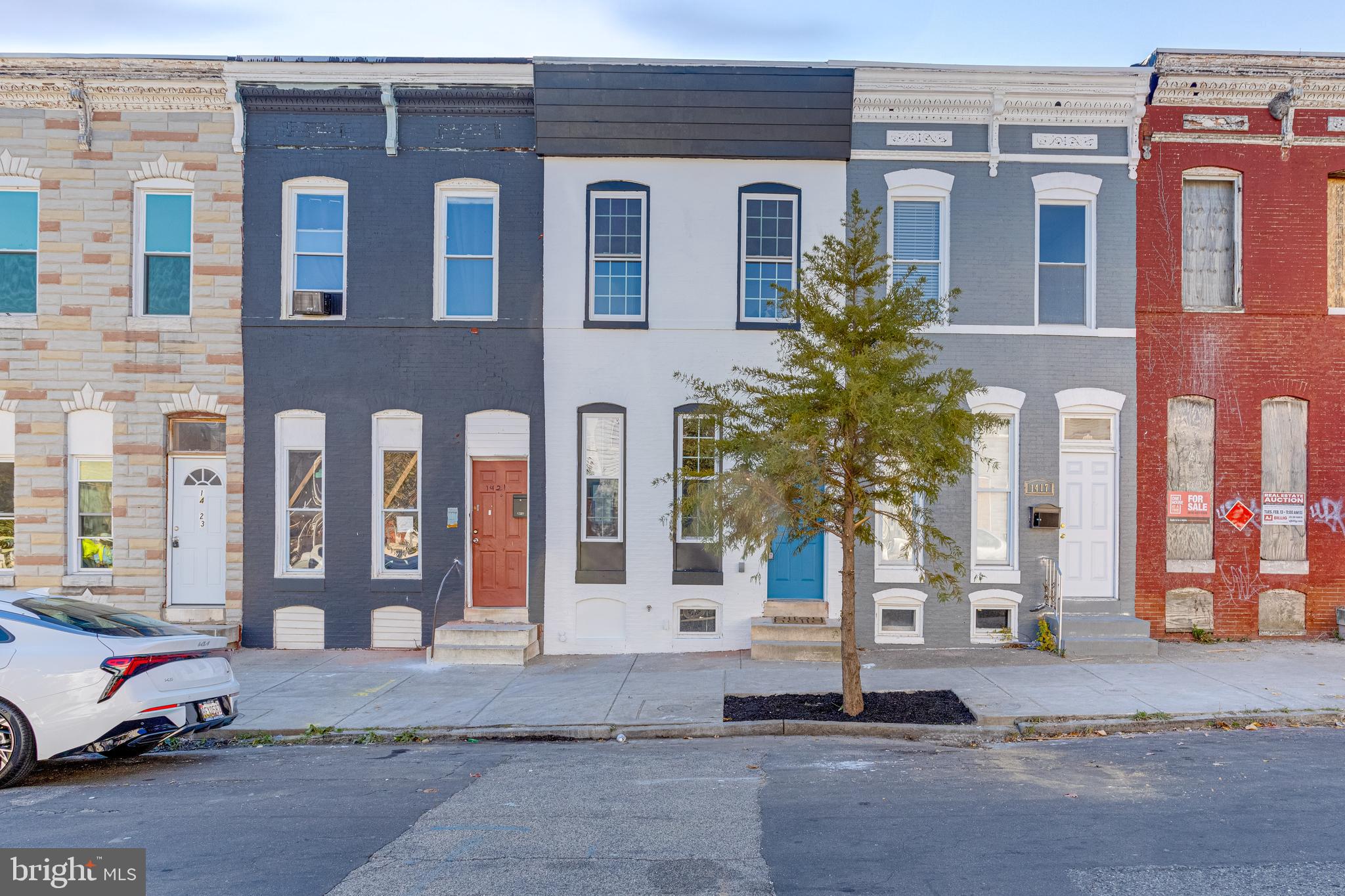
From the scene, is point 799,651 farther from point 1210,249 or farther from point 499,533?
point 1210,249

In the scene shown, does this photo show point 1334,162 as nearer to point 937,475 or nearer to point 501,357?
point 937,475

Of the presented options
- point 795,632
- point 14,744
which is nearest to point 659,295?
point 795,632

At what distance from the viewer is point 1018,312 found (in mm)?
12656

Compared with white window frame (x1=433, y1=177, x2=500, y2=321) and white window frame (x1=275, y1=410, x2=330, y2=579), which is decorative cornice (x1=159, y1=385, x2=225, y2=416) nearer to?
white window frame (x1=275, y1=410, x2=330, y2=579)

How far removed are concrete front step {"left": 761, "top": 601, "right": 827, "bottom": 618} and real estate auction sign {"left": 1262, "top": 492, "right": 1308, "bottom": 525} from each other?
6417 millimetres

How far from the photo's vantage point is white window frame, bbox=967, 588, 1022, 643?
12492 millimetres

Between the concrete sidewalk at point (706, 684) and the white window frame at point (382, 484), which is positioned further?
the white window frame at point (382, 484)

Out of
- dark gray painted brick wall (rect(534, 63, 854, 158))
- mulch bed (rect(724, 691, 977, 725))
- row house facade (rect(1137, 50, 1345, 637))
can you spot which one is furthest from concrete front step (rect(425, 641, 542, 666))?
row house facade (rect(1137, 50, 1345, 637))

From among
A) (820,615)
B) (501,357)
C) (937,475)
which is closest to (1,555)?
(501,357)

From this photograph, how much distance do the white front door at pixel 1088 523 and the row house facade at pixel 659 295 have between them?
3.33 meters

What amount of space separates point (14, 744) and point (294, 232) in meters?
8.14

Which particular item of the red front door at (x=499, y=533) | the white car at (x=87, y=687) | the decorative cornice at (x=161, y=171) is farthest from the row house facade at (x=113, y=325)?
the white car at (x=87, y=687)

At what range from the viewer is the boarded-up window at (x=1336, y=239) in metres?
12.8

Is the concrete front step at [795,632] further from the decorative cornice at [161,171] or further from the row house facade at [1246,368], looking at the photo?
the decorative cornice at [161,171]
